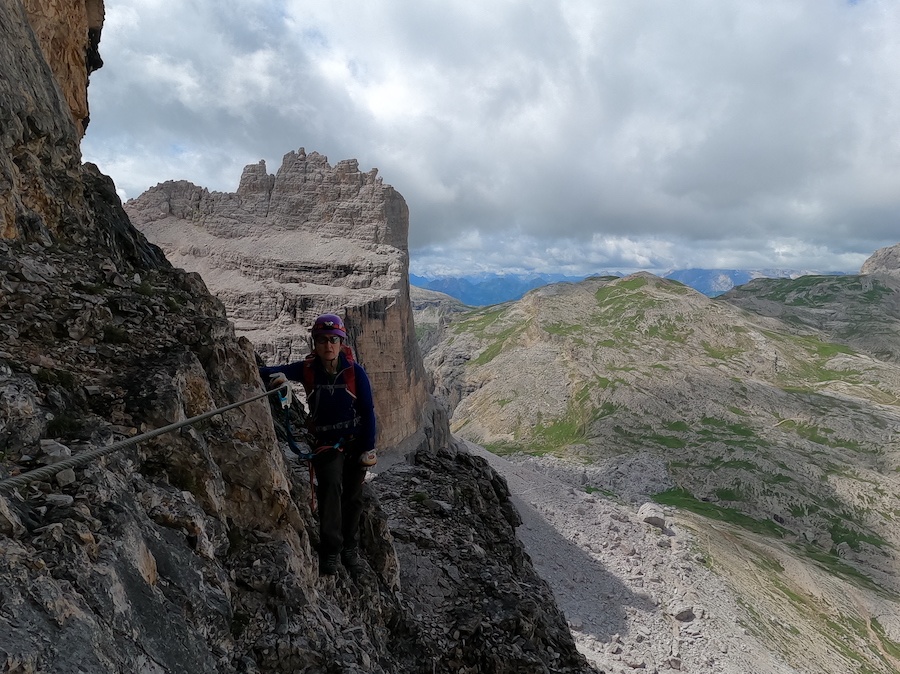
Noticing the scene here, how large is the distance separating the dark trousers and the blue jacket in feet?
1.24

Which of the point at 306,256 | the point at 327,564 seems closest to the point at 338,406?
the point at 327,564

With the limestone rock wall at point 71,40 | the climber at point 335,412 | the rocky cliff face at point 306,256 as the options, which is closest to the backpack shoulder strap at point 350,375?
the climber at point 335,412

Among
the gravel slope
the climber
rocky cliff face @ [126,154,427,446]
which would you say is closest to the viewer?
the climber

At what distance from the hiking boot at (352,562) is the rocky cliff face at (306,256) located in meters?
45.3

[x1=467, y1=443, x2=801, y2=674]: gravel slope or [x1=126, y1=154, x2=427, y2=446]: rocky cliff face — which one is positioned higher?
[x1=126, y1=154, x2=427, y2=446]: rocky cliff face

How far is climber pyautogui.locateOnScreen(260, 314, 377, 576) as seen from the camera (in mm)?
7973

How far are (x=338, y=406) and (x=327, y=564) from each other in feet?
11.4

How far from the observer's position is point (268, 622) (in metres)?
7.24

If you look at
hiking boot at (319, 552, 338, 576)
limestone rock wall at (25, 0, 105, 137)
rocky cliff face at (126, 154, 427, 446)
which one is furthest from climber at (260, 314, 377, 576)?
rocky cliff face at (126, 154, 427, 446)

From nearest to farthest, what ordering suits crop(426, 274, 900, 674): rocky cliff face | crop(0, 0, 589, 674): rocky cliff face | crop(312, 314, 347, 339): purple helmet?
crop(0, 0, 589, 674): rocky cliff face
crop(312, 314, 347, 339): purple helmet
crop(426, 274, 900, 674): rocky cliff face

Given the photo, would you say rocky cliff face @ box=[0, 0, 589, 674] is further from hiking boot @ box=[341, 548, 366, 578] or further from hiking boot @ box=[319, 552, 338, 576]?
hiking boot @ box=[319, 552, 338, 576]

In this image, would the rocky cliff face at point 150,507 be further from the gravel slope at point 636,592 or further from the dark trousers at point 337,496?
the gravel slope at point 636,592

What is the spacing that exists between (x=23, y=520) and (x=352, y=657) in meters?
5.26

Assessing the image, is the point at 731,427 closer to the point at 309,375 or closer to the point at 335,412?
the point at 335,412
